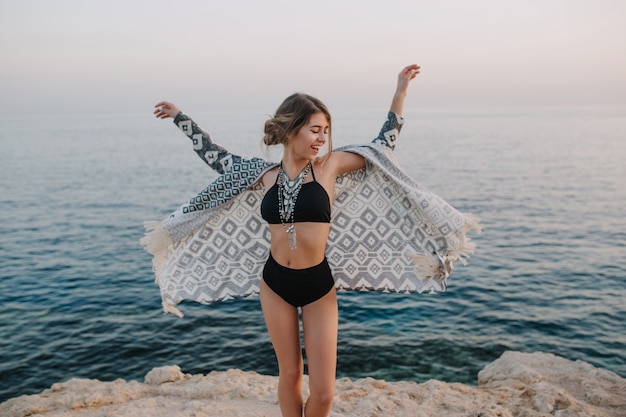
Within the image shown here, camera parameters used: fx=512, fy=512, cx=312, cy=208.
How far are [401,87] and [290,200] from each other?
4.44 feet

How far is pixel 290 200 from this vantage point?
3.82 metres

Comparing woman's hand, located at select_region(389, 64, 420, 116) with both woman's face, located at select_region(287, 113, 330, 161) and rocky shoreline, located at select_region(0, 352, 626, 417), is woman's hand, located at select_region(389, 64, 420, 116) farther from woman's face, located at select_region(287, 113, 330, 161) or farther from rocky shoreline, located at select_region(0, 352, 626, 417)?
rocky shoreline, located at select_region(0, 352, 626, 417)

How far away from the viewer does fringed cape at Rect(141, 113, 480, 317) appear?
14.0 ft

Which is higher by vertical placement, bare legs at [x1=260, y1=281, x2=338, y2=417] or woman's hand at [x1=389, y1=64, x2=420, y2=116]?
woman's hand at [x1=389, y1=64, x2=420, y2=116]

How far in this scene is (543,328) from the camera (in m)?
10.5

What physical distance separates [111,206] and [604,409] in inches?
901

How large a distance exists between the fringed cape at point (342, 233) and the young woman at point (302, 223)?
2cm

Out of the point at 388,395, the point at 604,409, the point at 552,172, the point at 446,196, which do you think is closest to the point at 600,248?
the point at 446,196

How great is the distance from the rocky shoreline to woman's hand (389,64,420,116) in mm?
2935

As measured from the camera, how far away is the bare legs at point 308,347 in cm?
374

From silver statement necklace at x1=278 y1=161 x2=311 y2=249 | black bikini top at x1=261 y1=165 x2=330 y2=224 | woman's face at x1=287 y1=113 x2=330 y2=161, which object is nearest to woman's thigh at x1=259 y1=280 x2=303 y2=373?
silver statement necklace at x1=278 y1=161 x2=311 y2=249

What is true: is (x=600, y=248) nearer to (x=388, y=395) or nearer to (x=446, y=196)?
(x=446, y=196)


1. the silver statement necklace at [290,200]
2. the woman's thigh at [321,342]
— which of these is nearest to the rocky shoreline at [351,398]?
the woman's thigh at [321,342]

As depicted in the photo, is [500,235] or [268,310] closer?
[268,310]
